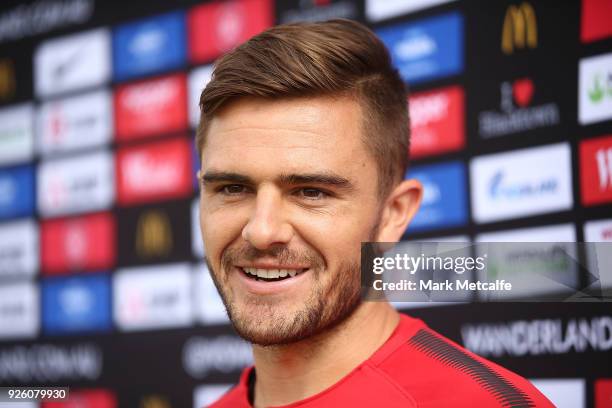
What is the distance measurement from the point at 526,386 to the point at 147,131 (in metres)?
1.60

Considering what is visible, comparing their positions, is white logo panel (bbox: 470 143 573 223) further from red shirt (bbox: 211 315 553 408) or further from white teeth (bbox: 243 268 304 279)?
white teeth (bbox: 243 268 304 279)

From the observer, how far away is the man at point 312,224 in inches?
42.2

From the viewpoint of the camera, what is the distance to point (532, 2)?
1646 mm

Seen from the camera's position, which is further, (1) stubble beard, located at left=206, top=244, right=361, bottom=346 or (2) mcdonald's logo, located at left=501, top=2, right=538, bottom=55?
(2) mcdonald's logo, located at left=501, top=2, right=538, bottom=55

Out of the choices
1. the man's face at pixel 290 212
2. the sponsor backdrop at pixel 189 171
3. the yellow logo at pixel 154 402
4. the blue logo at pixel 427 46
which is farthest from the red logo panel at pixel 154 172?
the man's face at pixel 290 212

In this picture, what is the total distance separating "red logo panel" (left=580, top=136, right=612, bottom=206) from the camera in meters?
1.53

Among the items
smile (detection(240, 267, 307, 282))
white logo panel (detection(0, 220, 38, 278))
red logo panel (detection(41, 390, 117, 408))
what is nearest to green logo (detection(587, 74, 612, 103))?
smile (detection(240, 267, 307, 282))

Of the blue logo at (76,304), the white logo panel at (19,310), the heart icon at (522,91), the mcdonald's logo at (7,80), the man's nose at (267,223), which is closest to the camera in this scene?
the man's nose at (267,223)

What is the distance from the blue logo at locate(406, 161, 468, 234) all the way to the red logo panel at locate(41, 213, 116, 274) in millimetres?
1081

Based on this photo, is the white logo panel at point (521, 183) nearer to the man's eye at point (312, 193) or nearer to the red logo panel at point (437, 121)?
the red logo panel at point (437, 121)

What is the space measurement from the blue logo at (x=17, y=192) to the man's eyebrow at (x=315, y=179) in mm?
1738

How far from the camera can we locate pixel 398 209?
122 cm

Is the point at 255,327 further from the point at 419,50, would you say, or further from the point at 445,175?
the point at 419,50

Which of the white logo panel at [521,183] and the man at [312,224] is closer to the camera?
the man at [312,224]
